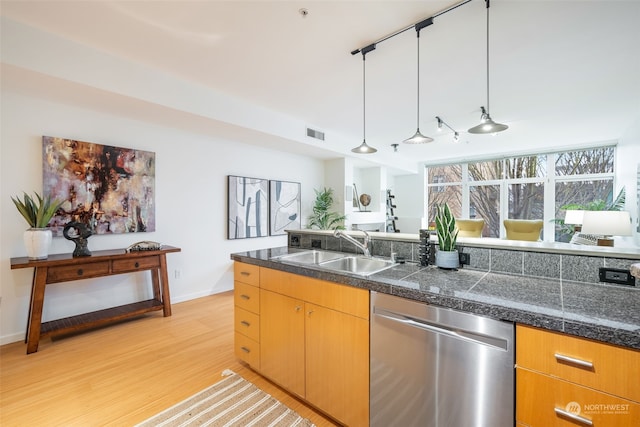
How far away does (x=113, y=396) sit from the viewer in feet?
6.12

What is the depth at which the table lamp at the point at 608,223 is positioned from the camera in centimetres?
277

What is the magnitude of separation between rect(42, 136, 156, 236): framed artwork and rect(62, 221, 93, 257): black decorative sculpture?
214mm

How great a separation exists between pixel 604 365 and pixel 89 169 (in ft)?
13.5

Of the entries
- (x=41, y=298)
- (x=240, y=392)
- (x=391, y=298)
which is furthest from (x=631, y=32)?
(x=41, y=298)

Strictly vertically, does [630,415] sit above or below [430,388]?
above

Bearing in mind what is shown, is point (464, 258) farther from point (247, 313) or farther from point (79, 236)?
point (79, 236)

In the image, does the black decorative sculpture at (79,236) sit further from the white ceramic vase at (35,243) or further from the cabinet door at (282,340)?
the cabinet door at (282,340)

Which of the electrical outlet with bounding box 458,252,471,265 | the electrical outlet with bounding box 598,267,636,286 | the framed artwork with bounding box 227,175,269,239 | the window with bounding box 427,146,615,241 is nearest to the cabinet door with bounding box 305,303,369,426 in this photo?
the electrical outlet with bounding box 458,252,471,265

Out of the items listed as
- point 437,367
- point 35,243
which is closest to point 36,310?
point 35,243

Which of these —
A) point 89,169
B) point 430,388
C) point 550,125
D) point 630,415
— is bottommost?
point 430,388

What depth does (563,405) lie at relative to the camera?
925mm

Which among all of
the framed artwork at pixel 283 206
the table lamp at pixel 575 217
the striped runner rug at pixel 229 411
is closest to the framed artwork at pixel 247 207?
the framed artwork at pixel 283 206

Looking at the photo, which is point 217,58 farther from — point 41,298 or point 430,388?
point 430,388

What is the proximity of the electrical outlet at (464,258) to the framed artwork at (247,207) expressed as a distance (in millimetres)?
3391
